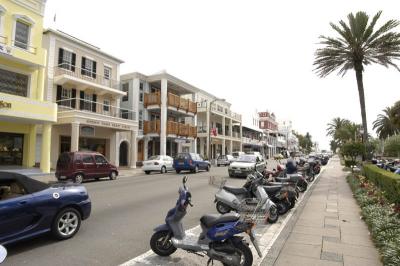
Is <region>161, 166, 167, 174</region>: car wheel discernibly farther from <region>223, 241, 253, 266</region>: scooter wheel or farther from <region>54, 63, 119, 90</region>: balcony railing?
<region>223, 241, 253, 266</region>: scooter wheel

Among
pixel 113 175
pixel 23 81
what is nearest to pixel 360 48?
pixel 113 175

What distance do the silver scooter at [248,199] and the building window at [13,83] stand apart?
16739 millimetres

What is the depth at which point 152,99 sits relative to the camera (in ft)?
101

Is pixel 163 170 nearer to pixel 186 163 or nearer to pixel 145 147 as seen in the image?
pixel 186 163

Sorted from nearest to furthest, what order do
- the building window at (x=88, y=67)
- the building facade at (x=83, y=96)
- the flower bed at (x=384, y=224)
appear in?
the flower bed at (x=384, y=224) < the building facade at (x=83, y=96) < the building window at (x=88, y=67)

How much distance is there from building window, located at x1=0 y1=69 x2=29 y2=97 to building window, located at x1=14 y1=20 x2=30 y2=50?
1883 millimetres

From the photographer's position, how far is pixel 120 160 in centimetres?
2953

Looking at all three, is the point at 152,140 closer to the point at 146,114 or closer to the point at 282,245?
the point at 146,114

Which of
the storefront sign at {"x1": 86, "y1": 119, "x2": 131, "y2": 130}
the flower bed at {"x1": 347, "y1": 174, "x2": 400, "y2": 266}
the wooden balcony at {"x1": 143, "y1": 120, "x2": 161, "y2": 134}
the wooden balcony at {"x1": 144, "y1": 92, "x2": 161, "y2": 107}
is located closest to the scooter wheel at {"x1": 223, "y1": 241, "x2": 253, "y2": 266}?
the flower bed at {"x1": 347, "y1": 174, "x2": 400, "y2": 266}

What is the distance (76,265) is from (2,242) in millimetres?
1302

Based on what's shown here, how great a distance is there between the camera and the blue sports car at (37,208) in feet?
16.3

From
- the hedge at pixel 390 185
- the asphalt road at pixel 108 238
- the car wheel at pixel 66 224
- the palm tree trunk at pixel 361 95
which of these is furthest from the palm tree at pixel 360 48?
the car wheel at pixel 66 224

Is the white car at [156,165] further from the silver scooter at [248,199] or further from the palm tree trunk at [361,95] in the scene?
the silver scooter at [248,199]

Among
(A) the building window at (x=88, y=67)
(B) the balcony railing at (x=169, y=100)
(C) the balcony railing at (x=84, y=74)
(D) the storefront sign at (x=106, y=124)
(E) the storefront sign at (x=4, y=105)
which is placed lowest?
(D) the storefront sign at (x=106, y=124)
